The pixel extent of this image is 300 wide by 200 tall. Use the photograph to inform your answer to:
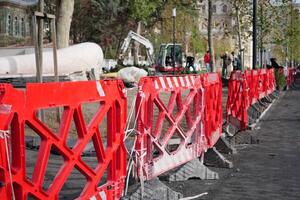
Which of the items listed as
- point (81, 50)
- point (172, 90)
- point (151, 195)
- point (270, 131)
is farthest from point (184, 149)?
point (81, 50)

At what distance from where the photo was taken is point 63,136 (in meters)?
4.79

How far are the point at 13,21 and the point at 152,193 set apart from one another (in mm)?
68513

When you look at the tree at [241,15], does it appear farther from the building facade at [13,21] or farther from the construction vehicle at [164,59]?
the building facade at [13,21]

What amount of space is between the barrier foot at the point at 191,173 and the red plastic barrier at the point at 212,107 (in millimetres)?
911

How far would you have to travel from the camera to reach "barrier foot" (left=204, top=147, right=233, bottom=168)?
382 inches

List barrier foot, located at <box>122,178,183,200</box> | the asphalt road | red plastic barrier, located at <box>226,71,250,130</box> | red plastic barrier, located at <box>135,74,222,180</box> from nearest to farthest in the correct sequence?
barrier foot, located at <box>122,178,183,200</box>
red plastic barrier, located at <box>135,74,222,180</box>
the asphalt road
red plastic barrier, located at <box>226,71,250,130</box>

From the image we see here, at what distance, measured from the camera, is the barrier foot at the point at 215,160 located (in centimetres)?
970

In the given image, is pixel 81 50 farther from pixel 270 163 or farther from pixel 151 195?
pixel 151 195

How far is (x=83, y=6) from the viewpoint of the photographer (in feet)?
209

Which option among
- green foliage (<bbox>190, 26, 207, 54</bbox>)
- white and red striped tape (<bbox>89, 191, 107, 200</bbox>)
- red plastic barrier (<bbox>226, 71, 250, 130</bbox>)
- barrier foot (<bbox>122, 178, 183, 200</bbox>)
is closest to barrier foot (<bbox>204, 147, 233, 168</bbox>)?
barrier foot (<bbox>122, 178, 183, 200</bbox>)

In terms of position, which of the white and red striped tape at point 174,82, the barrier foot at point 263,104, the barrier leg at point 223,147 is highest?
the white and red striped tape at point 174,82

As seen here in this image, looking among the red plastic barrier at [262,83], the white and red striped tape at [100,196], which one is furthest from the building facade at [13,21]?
the white and red striped tape at [100,196]

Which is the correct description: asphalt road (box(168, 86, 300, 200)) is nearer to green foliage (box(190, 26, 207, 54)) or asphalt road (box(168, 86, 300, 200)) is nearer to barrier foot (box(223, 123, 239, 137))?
barrier foot (box(223, 123, 239, 137))

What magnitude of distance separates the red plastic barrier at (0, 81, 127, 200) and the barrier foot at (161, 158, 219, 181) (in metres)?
2.37
